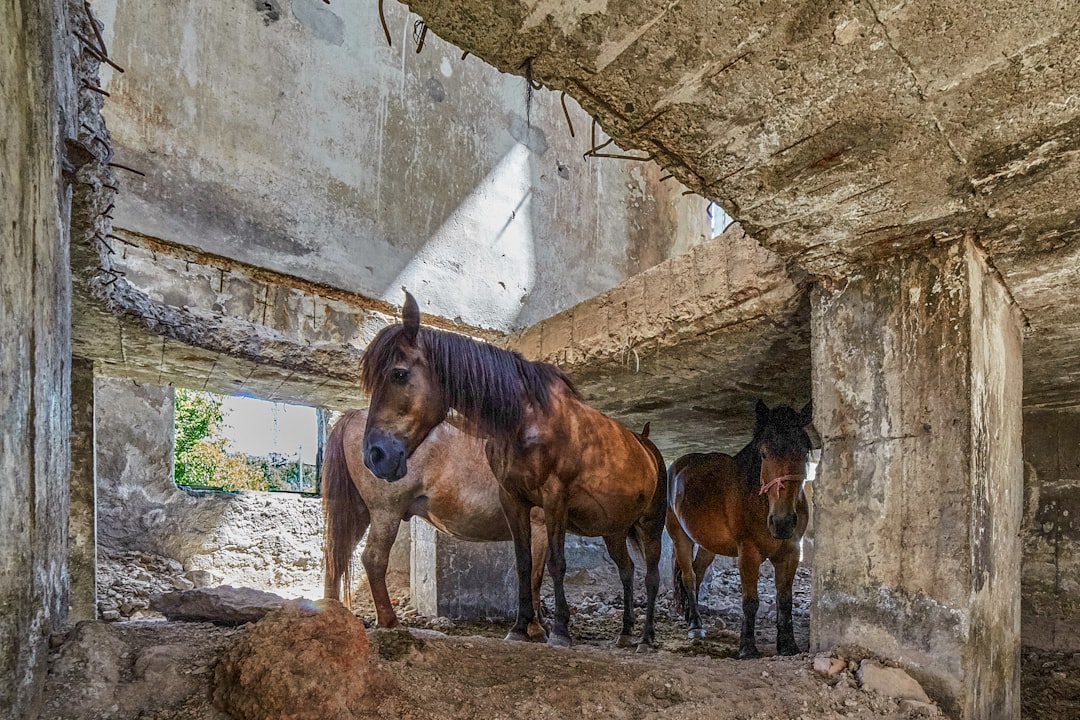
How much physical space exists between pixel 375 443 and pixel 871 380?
83.0 inches

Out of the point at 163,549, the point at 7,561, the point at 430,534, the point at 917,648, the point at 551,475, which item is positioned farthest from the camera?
the point at 163,549

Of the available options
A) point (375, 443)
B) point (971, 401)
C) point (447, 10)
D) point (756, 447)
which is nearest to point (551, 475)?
point (375, 443)

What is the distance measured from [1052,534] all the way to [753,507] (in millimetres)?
2288

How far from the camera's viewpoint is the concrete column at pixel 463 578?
17.3 ft

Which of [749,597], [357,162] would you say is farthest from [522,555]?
[357,162]

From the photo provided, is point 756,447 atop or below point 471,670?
atop

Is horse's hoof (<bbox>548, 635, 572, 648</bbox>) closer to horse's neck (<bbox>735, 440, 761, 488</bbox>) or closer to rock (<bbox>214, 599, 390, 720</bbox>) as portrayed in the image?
horse's neck (<bbox>735, 440, 761, 488</bbox>)

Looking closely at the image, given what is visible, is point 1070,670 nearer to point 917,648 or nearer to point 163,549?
point 917,648

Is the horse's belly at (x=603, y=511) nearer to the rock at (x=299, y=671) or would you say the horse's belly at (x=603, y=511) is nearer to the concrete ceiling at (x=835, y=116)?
the concrete ceiling at (x=835, y=116)

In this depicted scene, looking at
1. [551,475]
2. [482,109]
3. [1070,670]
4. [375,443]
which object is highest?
[482,109]

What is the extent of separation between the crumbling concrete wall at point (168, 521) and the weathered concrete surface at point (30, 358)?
5.35m

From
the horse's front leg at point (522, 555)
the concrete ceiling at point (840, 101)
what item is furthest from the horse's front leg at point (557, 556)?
Result: the concrete ceiling at point (840, 101)

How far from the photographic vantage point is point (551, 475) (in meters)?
3.34

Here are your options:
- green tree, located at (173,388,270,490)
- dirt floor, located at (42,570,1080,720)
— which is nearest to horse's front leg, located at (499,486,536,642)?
dirt floor, located at (42,570,1080,720)
